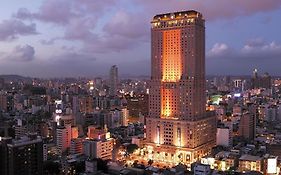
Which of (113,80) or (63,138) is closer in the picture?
(63,138)

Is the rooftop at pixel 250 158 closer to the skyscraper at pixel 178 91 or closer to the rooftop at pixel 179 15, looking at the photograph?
the skyscraper at pixel 178 91

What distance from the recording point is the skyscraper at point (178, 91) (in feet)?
61.9

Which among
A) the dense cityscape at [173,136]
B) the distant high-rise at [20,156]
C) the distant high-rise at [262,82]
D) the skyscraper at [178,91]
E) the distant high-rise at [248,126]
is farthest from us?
the distant high-rise at [262,82]

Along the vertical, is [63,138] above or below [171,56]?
below

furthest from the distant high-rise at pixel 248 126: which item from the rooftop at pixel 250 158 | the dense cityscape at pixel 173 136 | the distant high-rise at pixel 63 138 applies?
the distant high-rise at pixel 63 138

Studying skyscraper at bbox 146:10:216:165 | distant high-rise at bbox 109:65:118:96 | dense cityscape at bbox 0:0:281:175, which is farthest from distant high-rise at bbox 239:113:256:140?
distant high-rise at bbox 109:65:118:96

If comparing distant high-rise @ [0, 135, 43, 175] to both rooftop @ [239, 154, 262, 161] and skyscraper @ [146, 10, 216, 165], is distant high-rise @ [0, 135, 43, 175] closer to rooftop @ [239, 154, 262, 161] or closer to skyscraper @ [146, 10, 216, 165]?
skyscraper @ [146, 10, 216, 165]

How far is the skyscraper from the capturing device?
743 inches

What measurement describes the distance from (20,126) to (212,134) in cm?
1142

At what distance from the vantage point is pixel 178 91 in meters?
19.3

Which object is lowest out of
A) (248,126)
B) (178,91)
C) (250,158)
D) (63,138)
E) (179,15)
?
(250,158)

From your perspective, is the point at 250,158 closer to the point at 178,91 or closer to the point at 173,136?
the point at 173,136

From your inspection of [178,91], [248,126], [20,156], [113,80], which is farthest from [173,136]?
[113,80]

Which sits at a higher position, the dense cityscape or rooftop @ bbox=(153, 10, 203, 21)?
rooftop @ bbox=(153, 10, 203, 21)
